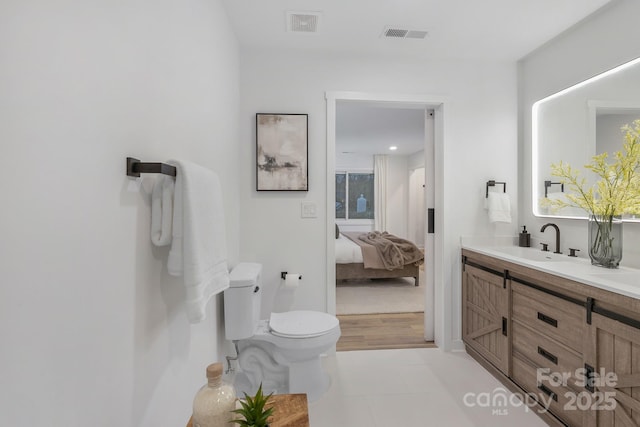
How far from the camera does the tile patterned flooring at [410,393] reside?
188cm

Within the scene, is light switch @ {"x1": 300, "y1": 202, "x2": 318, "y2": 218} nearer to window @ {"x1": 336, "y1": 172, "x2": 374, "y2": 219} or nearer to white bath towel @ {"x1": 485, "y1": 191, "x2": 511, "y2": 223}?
Result: white bath towel @ {"x1": 485, "y1": 191, "x2": 511, "y2": 223}

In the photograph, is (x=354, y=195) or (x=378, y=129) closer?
(x=378, y=129)

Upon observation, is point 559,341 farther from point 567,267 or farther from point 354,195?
point 354,195

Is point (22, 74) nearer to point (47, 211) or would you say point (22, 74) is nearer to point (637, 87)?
point (47, 211)

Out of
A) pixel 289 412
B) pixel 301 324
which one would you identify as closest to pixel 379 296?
pixel 301 324

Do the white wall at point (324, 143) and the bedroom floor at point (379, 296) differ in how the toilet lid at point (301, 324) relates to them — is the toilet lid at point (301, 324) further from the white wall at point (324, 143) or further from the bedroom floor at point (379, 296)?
the bedroom floor at point (379, 296)

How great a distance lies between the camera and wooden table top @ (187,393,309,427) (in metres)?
1.11

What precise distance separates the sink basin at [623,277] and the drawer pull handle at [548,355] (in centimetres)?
50

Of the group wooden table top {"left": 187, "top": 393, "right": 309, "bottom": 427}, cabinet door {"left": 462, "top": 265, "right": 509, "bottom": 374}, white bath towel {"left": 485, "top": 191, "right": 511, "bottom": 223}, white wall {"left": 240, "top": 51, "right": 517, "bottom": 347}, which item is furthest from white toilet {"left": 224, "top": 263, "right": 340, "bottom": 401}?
white bath towel {"left": 485, "top": 191, "right": 511, "bottom": 223}

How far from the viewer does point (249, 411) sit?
3.02 feet

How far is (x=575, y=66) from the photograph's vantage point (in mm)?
2283

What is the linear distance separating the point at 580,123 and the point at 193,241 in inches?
105

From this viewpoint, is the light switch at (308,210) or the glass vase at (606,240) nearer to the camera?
the glass vase at (606,240)

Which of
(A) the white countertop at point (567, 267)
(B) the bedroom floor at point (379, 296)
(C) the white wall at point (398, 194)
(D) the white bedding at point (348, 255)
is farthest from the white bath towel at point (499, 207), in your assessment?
(C) the white wall at point (398, 194)
